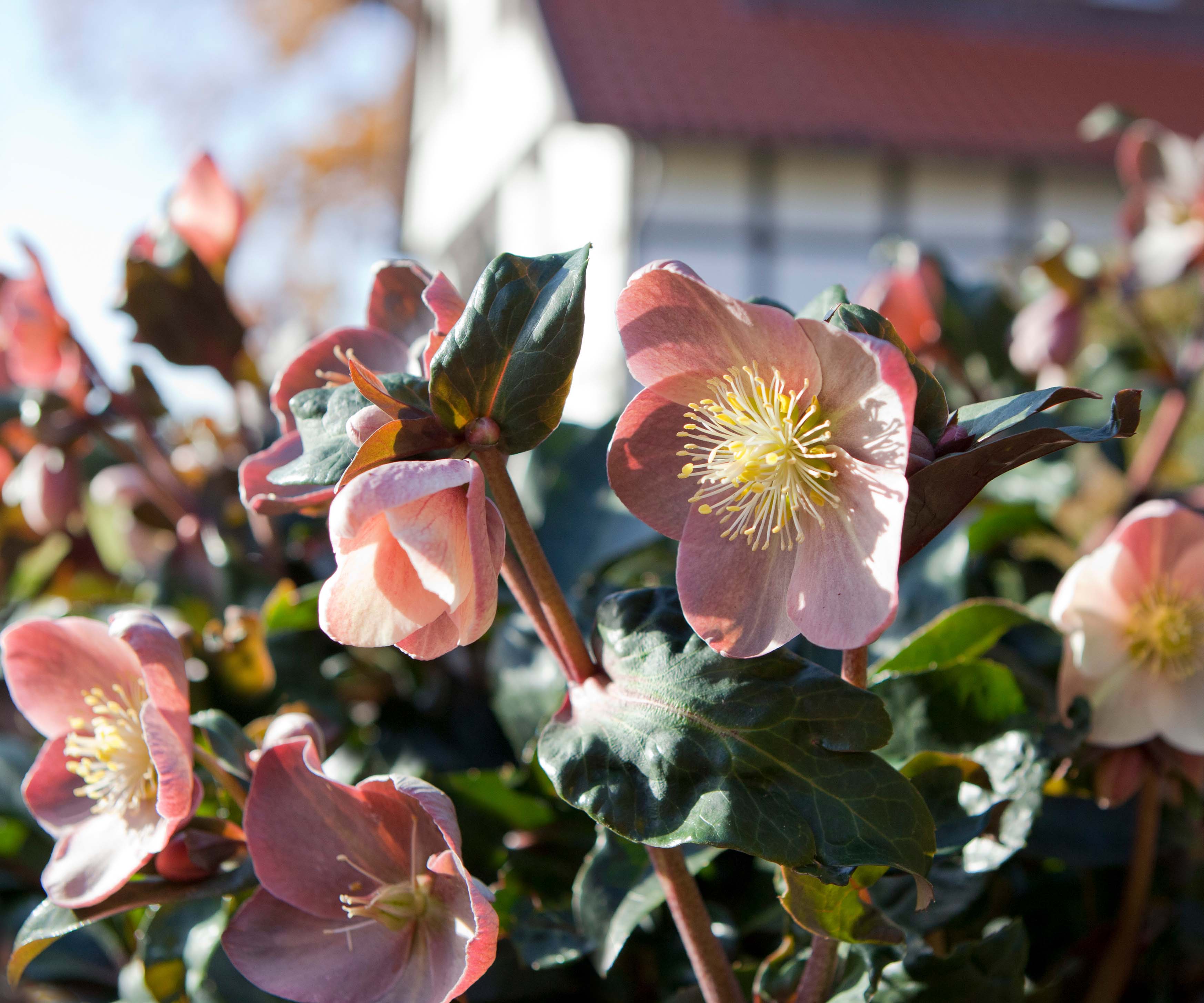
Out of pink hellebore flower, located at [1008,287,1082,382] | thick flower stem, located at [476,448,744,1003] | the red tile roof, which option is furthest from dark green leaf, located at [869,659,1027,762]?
the red tile roof

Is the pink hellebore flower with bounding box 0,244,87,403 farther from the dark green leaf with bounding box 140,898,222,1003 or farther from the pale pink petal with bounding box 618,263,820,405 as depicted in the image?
the pale pink petal with bounding box 618,263,820,405

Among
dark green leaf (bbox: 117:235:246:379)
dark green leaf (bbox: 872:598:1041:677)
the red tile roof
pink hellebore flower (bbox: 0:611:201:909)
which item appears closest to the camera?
pink hellebore flower (bbox: 0:611:201:909)

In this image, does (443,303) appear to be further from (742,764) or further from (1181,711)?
(1181,711)

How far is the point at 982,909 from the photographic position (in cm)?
55

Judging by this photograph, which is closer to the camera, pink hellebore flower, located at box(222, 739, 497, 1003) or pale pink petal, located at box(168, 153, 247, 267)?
pink hellebore flower, located at box(222, 739, 497, 1003)

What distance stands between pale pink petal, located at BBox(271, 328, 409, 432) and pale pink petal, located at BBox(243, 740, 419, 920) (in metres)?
0.16

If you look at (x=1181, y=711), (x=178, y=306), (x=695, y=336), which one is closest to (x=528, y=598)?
(x=695, y=336)

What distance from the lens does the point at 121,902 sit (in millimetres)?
467

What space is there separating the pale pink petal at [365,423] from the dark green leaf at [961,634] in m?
0.30

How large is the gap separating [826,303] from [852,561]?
11 cm

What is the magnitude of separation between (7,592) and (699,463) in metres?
0.94

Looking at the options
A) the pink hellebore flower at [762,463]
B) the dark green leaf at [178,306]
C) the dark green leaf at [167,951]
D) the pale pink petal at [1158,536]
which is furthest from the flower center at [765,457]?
the dark green leaf at [178,306]

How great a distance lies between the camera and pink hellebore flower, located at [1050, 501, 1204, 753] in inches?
20.7

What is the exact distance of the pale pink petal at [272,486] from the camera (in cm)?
46
